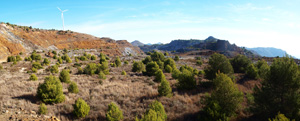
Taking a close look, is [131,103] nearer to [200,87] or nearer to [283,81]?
[200,87]

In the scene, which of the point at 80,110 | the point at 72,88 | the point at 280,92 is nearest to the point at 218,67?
the point at 280,92

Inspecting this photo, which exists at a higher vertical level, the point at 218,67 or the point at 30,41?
the point at 30,41

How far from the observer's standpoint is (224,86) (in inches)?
352

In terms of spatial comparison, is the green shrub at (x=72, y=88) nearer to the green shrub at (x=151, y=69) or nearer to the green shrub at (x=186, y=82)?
the green shrub at (x=186, y=82)

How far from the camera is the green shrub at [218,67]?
16709 mm

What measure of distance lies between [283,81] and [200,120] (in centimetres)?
565

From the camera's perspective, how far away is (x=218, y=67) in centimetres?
1681

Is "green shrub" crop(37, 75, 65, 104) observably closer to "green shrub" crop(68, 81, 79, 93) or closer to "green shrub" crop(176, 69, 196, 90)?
"green shrub" crop(68, 81, 79, 93)

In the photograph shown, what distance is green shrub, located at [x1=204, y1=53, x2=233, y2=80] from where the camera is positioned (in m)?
16.7

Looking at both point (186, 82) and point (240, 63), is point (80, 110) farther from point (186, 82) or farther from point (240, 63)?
point (240, 63)

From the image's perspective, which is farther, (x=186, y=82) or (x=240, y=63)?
(x=240, y=63)

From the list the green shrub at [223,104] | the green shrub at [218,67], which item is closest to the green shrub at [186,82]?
the green shrub at [218,67]

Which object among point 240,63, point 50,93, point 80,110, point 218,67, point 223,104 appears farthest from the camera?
point 240,63

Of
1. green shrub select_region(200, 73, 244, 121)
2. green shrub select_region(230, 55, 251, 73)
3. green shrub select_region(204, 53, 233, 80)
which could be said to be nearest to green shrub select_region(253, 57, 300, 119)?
green shrub select_region(200, 73, 244, 121)
